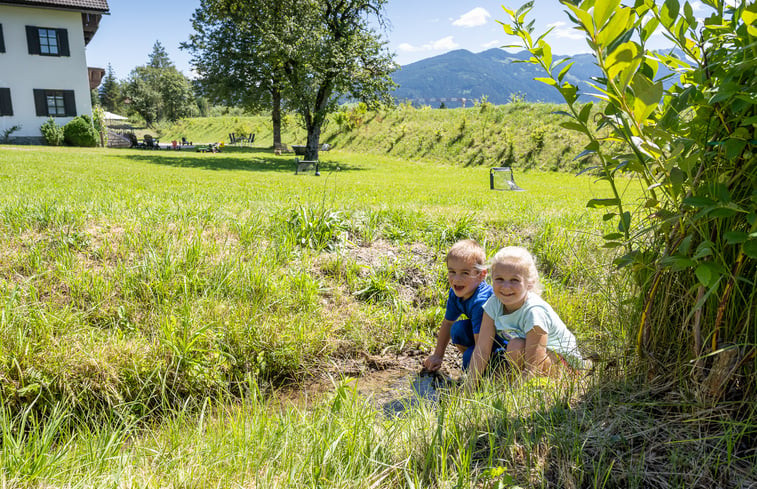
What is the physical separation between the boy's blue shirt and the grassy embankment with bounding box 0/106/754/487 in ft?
2.08

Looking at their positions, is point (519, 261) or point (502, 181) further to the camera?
point (502, 181)

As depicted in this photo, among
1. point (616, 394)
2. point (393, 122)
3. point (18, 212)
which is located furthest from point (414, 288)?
point (393, 122)

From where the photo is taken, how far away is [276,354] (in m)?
3.79

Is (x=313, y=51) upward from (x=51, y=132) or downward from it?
upward

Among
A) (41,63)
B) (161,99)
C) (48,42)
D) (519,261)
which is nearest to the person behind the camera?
(519,261)

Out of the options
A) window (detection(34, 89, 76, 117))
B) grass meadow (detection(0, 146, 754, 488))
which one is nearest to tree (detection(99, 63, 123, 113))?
window (detection(34, 89, 76, 117))

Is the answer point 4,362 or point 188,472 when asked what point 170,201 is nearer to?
point 4,362

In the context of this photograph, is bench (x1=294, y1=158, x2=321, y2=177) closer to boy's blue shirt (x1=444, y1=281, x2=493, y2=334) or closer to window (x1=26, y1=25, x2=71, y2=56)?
boy's blue shirt (x1=444, y1=281, x2=493, y2=334)

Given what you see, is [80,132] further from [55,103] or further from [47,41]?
[47,41]

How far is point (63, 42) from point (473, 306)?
27.6 metres

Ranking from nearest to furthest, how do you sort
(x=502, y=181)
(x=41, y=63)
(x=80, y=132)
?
(x=502, y=181)
(x=41, y=63)
(x=80, y=132)

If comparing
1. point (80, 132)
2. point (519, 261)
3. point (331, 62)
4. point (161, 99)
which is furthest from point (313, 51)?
point (161, 99)

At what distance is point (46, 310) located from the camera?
11.8 ft

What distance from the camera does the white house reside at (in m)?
22.8
